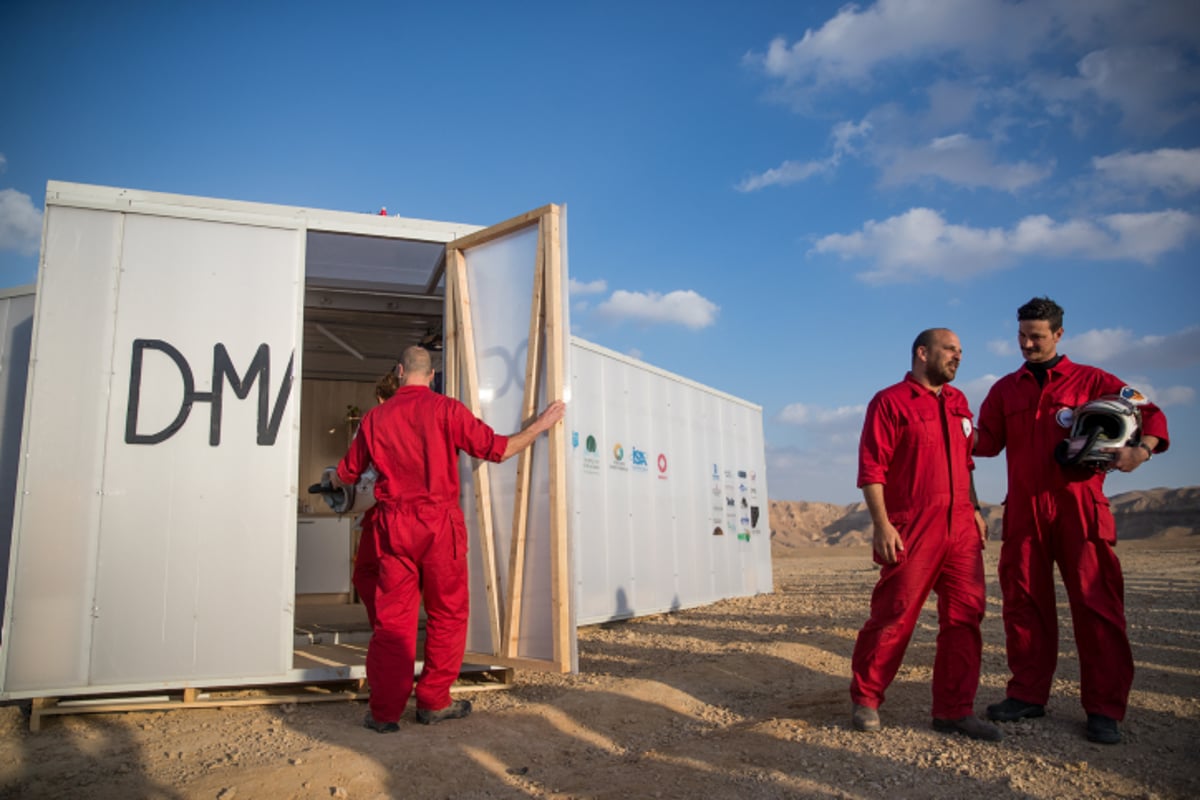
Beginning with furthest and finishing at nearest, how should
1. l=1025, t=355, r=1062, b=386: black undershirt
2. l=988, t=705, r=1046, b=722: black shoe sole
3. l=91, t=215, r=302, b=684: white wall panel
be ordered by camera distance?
l=91, t=215, r=302, b=684: white wall panel → l=1025, t=355, r=1062, b=386: black undershirt → l=988, t=705, r=1046, b=722: black shoe sole

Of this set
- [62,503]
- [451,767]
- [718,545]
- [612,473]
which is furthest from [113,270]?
[718,545]

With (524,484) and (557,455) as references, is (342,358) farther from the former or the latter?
(557,455)

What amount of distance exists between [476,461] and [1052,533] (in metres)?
3.37

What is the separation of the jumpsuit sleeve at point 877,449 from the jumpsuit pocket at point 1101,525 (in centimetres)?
97

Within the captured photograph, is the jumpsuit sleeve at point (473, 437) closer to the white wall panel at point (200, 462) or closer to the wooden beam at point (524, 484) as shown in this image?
the wooden beam at point (524, 484)

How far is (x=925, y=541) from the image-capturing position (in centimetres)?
408

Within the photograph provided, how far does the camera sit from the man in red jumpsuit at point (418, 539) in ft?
15.1

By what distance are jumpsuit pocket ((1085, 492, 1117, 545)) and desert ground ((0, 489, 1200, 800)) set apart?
0.92 meters

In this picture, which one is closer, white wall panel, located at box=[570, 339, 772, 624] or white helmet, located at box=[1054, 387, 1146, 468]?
white helmet, located at box=[1054, 387, 1146, 468]

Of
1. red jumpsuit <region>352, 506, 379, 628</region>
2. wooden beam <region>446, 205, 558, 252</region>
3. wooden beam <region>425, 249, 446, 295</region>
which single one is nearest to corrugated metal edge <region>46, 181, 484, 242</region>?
wooden beam <region>446, 205, 558, 252</region>

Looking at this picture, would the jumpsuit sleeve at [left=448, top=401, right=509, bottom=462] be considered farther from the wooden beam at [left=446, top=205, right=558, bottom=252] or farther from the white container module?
the wooden beam at [left=446, top=205, right=558, bottom=252]

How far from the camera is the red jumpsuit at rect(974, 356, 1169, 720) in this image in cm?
398

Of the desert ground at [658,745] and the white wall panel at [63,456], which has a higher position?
the white wall panel at [63,456]

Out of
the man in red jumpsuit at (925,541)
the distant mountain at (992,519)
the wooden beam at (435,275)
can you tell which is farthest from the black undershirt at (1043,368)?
the distant mountain at (992,519)
